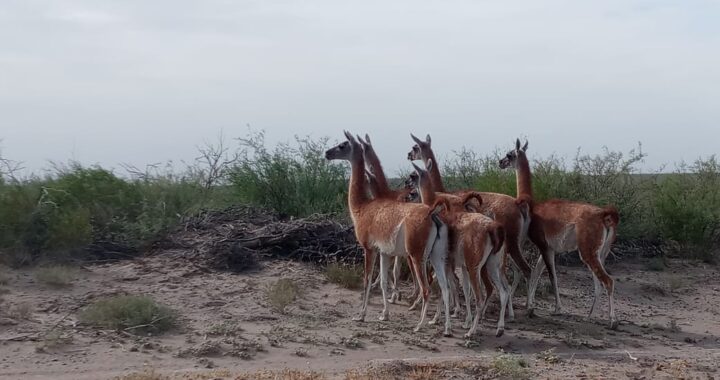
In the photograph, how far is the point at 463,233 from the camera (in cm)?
1175

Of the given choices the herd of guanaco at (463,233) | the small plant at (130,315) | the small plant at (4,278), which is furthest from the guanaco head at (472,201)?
the small plant at (4,278)

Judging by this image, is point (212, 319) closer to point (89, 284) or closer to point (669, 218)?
point (89, 284)

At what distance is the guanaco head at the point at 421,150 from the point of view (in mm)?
15156

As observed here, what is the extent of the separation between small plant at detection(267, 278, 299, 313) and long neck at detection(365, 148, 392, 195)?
1.87m

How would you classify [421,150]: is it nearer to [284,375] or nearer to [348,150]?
[348,150]

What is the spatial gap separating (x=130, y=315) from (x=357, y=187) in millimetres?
3676

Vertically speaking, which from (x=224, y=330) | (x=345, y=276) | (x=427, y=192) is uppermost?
(x=427, y=192)

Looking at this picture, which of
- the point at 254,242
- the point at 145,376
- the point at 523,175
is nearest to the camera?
the point at 145,376

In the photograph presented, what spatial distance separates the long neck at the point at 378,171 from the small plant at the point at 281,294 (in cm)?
187

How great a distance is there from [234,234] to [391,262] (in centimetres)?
263

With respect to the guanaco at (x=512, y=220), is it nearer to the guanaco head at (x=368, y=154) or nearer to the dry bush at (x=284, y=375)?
the guanaco head at (x=368, y=154)

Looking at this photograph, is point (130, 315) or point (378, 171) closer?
point (130, 315)

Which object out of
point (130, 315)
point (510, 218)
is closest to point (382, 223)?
point (510, 218)

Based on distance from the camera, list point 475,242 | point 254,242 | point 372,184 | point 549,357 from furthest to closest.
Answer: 1. point 254,242
2. point 372,184
3. point 475,242
4. point 549,357
